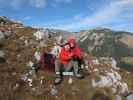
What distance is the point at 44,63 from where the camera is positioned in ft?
79.6

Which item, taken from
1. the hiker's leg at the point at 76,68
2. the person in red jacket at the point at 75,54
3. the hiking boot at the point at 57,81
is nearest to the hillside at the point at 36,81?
the hiking boot at the point at 57,81

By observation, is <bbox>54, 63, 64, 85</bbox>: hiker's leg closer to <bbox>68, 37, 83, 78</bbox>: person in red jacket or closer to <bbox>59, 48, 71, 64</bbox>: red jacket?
<bbox>59, 48, 71, 64</bbox>: red jacket

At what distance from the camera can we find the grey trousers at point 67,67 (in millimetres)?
22078

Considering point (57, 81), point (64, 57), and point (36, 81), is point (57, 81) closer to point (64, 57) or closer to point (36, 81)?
point (36, 81)

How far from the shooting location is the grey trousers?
72.4 ft

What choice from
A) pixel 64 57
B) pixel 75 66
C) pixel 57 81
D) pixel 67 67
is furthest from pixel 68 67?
pixel 57 81

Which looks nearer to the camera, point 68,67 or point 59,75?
point 59,75

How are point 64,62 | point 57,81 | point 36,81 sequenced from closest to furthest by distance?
point 57,81 < point 36,81 < point 64,62

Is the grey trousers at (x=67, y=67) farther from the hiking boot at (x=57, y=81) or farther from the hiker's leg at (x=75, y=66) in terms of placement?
the hiking boot at (x=57, y=81)

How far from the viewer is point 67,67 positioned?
2255 centimetres

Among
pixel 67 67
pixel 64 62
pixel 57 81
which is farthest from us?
pixel 67 67

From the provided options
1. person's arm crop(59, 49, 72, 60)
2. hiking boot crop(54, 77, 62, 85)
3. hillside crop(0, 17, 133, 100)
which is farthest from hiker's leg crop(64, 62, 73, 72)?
hiking boot crop(54, 77, 62, 85)

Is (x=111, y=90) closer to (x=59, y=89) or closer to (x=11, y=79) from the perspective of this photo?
(x=59, y=89)

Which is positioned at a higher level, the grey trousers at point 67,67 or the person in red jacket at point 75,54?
the person in red jacket at point 75,54
